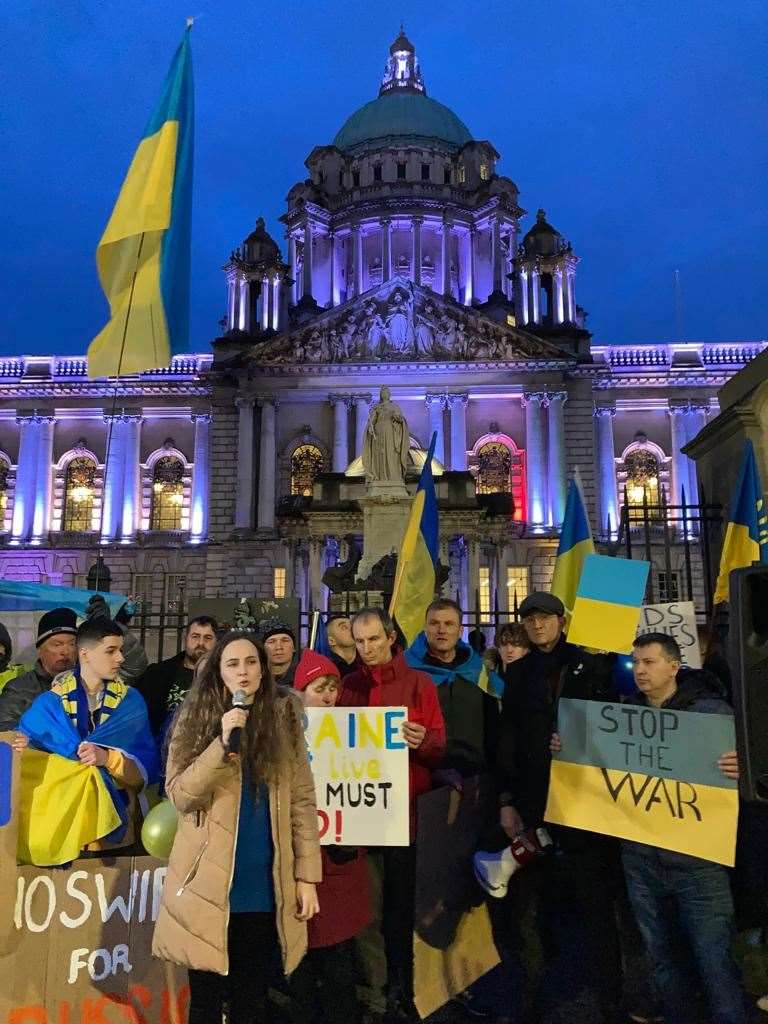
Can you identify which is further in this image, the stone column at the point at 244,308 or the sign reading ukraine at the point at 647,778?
the stone column at the point at 244,308

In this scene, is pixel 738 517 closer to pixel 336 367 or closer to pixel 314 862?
pixel 314 862

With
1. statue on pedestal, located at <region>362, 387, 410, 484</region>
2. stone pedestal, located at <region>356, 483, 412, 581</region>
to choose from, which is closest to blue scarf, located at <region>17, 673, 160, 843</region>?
stone pedestal, located at <region>356, 483, 412, 581</region>

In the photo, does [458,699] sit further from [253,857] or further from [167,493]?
[167,493]

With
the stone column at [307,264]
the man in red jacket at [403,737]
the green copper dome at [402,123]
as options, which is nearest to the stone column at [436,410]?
the stone column at [307,264]

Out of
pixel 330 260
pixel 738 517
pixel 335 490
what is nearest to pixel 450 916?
pixel 738 517

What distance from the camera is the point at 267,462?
1620 inches

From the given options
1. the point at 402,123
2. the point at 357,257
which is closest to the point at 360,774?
the point at 357,257

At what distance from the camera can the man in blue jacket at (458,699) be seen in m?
5.97

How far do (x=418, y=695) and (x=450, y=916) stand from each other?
1.35 metres

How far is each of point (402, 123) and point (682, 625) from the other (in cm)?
5853

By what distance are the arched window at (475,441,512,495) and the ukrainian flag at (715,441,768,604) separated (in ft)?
107

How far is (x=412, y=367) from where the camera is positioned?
40781 mm

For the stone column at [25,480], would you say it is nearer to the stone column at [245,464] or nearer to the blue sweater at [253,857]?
the stone column at [245,464]

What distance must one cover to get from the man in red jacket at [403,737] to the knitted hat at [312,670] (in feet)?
0.46
